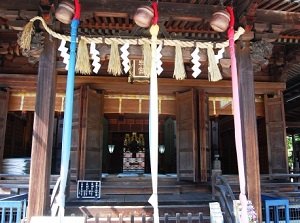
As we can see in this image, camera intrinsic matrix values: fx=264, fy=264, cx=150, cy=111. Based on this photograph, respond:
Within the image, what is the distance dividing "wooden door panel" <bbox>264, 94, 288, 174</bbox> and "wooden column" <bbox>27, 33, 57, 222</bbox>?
6139 millimetres

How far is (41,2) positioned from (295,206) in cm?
607

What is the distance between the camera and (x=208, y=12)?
4.13m

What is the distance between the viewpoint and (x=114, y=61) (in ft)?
12.8

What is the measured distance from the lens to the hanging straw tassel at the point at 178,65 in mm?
3881

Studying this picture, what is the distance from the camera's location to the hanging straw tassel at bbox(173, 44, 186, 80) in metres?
3.88

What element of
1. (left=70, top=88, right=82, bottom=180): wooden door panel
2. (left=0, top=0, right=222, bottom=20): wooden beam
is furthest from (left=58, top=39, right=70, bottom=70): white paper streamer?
(left=70, top=88, right=82, bottom=180): wooden door panel

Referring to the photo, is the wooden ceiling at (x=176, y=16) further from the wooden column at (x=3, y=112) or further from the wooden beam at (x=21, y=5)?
the wooden column at (x=3, y=112)

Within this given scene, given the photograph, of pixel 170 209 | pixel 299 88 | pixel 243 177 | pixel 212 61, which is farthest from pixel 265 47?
pixel 299 88

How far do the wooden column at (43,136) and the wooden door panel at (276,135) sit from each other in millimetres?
6139

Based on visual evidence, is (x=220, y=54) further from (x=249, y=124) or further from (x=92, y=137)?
(x=92, y=137)

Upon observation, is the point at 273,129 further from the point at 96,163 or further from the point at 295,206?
the point at 96,163

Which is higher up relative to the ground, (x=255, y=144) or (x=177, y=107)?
(x=177, y=107)

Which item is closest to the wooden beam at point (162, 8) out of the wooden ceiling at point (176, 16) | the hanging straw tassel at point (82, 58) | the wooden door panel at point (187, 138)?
the wooden ceiling at point (176, 16)

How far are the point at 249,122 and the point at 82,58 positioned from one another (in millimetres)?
2647
